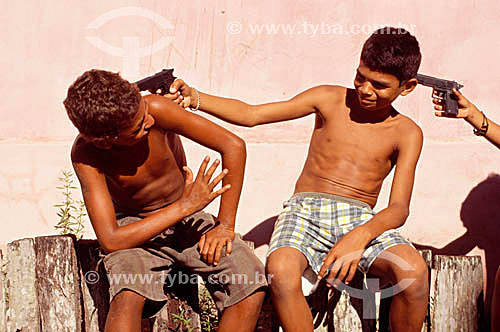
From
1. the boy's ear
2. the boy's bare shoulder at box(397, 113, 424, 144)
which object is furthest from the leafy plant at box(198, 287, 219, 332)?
the boy's ear

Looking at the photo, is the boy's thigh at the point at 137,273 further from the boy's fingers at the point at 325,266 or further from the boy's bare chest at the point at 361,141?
the boy's bare chest at the point at 361,141

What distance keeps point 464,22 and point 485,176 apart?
0.95 m

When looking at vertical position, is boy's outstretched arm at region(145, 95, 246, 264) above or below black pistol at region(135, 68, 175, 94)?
below

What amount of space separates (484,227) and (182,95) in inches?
78.1

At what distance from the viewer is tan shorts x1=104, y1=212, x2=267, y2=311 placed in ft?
9.90

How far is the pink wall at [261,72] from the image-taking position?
404 cm

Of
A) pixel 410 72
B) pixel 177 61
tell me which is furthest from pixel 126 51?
pixel 410 72

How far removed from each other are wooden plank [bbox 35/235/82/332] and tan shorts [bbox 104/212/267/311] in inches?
10.6

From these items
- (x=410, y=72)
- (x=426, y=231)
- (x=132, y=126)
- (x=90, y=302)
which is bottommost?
(x=90, y=302)

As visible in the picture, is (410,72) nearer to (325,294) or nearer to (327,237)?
(327,237)

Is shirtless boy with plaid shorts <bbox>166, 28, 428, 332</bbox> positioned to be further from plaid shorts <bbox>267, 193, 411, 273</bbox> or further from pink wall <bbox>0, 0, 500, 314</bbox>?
pink wall <bbox>0, 0, 500, 314</bbox>

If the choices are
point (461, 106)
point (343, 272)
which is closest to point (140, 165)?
point (343, 272)

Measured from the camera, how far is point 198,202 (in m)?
2.94

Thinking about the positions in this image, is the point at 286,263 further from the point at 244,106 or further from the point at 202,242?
the point at 244,106
